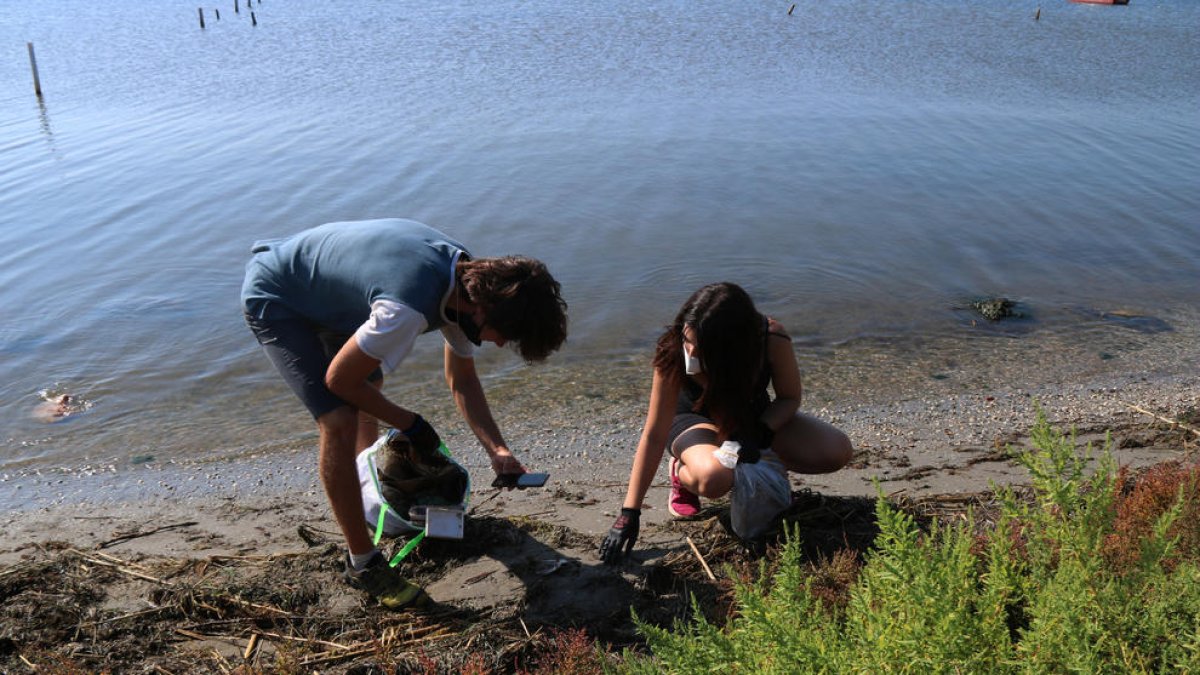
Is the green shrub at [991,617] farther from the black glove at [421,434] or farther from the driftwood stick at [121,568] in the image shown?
the driftwood stick at [121,568]

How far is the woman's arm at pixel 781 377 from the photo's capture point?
4281 mm

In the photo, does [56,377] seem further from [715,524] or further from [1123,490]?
[1123,490]

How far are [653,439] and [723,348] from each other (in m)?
0.55

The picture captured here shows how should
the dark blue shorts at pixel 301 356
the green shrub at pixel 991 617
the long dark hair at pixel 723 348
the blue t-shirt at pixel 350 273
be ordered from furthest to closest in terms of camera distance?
the long dark hair at pixel 723 348 < the dark blue shorts at pixel 301 356 < the blue t-shirt at pixel 350 273 < the green shrub at pixel 991 617

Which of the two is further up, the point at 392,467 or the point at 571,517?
the point at 392,467

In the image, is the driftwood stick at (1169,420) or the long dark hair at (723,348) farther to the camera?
the driftwood stick at (1169,420)

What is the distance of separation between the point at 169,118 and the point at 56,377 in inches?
358

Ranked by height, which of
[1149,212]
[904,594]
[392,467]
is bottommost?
[1149,212]

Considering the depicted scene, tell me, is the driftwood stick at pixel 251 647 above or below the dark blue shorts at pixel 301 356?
below

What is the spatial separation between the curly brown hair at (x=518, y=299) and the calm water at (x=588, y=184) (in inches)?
113

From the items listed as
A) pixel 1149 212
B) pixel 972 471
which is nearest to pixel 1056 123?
pixel 1149 212

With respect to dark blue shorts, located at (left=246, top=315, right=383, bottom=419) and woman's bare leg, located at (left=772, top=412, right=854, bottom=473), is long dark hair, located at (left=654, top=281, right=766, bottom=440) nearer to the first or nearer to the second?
woman's bare leg, located at (left=772, top=412, right=854, bottom=473)

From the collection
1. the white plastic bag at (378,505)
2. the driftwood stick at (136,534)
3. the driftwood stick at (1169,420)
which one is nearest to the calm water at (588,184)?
the driftwood stick at (136,534)

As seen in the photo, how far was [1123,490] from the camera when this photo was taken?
14.4 ft
